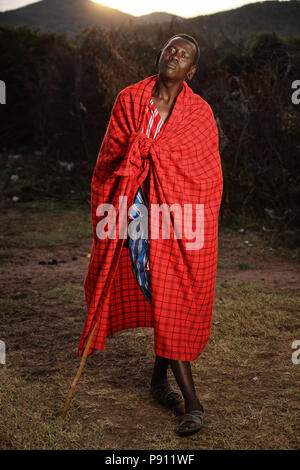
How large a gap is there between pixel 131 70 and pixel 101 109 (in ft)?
7.06

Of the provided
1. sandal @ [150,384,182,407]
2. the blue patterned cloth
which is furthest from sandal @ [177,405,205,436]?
the blue patterned cloth

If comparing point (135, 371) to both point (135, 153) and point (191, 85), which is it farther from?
point (191, 85)

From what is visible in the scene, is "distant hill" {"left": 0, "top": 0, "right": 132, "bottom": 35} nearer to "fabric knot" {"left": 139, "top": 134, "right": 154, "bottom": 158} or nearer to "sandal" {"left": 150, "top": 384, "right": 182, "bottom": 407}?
"fabric knot" {"left": 139, "top": 134, "right": 154, "bottom": 158}

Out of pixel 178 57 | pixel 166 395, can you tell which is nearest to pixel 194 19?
pixel 178 57

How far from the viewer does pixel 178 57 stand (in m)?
2.53

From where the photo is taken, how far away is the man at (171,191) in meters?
2.46

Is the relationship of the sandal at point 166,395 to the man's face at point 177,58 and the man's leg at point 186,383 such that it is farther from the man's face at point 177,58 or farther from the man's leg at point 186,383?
the man's face at point 177,58

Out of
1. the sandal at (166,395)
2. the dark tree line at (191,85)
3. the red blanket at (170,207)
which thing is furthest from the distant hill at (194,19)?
the sandal at (166,395)

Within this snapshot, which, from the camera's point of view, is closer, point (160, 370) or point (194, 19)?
point (160, 370)

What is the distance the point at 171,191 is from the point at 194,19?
9543mm

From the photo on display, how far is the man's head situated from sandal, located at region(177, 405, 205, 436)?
5.82 ft

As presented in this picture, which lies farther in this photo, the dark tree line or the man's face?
the dark tree line

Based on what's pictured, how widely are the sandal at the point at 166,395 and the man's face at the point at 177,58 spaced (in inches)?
68.6

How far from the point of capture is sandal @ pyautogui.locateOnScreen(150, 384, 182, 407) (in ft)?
8.91
